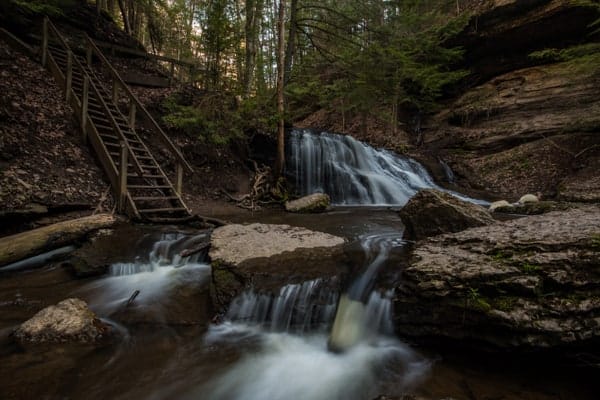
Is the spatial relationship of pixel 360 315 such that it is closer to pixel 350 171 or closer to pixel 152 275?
pixel 152 275

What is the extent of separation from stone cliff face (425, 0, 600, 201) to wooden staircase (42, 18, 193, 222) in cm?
1119

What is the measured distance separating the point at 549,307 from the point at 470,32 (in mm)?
17226

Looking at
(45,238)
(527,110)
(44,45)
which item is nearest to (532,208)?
(527,110)

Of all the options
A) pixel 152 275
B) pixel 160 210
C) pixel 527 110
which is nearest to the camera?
pixel 152 275

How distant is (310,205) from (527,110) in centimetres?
1157

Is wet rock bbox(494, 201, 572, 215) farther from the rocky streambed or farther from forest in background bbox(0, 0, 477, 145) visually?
forest in background bbox(0, 0, 477, 145)

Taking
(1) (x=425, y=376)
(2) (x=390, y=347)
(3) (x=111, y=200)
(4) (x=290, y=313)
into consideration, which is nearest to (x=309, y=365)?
(4) (x=290, y=313)

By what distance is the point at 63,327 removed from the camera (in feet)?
9.66

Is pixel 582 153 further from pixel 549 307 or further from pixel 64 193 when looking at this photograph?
pixel 64 193

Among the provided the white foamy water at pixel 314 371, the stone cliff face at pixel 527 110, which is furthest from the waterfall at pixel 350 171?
the white foamy water at pixel 314 371

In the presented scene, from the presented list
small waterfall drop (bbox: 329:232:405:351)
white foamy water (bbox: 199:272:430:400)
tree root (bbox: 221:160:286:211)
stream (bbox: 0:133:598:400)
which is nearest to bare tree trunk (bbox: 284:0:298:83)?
tree root (bbox: 221:160:286:211)

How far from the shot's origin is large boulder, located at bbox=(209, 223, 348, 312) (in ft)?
11.9

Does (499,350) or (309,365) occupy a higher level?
(499,350)

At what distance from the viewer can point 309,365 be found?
117 inches
